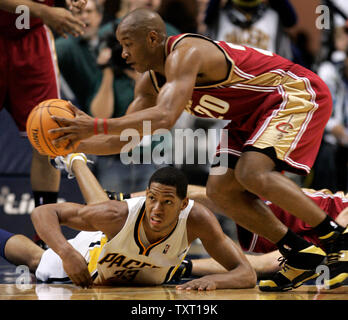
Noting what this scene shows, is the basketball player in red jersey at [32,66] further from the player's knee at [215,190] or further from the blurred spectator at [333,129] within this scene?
the blurred spectator at [333,129]

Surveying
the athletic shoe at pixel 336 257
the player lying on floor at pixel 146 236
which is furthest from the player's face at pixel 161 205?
the athletic shoe at pixel 336 257

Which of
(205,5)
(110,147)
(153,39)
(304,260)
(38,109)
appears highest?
(205,5)

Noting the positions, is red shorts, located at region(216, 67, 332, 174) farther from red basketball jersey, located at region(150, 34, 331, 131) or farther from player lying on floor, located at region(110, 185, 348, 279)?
player lying on floor, located at region(110, 185, 348, 279)

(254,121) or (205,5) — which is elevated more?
A: (205,5)

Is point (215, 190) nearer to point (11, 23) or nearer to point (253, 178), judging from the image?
point (253, 178)

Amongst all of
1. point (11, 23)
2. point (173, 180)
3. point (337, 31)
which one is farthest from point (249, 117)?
point (337, 31)

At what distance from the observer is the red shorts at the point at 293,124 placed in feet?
10.9

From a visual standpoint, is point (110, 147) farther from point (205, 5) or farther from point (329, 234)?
point (205, 5)

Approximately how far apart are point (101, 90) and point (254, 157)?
113 inches

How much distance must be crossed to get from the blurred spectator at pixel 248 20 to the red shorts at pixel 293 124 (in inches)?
101

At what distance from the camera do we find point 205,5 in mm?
6262
